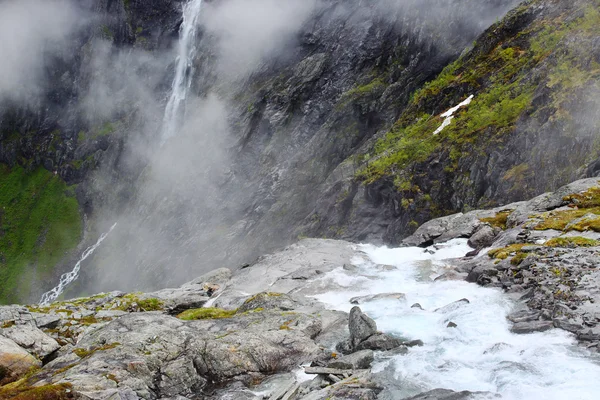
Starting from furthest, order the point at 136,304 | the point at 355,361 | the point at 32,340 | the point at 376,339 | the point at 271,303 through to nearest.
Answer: the point at 136,304, the point at 271,303, the point at 32,340, the point at 376,339, the point at 355,361

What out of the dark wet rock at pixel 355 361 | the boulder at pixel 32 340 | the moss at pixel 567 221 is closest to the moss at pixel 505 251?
the moss at pixel 567 221

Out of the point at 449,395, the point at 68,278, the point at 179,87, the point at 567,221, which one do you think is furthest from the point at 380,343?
the point at 68,278

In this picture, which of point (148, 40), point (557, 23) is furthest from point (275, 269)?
point (148, 40)

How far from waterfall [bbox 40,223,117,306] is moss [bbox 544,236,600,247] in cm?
13170

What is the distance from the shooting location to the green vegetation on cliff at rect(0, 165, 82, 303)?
138 metres

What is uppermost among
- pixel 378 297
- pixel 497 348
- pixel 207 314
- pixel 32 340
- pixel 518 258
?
pixel 32 340

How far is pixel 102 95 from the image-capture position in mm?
163125

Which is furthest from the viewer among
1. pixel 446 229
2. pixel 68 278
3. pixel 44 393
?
pixel 68 278

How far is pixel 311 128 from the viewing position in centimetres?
9006

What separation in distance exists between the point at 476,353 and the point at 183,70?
13312 cm

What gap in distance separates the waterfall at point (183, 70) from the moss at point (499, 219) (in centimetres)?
Answer: 10395

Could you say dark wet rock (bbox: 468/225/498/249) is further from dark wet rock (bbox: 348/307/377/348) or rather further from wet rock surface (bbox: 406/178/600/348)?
dark wet rock (bbox: 348/307/377/348)

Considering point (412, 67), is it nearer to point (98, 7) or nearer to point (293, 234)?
point (293, 234)

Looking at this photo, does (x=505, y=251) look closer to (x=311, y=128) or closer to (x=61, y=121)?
(x=311, y=128)
